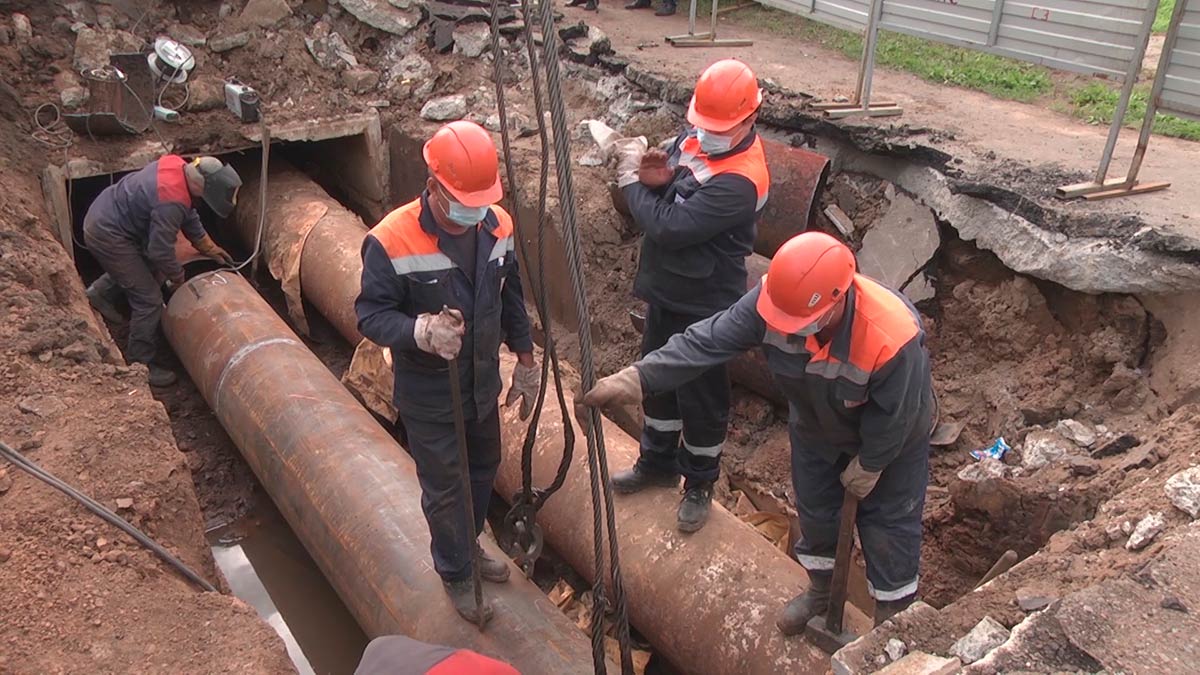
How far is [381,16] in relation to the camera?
848 cm

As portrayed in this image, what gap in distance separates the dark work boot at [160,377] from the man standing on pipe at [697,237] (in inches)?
160

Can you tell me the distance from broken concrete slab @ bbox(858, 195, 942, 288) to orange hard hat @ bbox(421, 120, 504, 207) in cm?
296

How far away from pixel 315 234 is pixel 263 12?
3078 millimetres

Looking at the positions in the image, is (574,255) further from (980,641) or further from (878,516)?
(878,516)

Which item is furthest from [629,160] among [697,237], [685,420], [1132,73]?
[1132,73]

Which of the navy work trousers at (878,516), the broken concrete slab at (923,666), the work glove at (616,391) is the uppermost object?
the work glove at (616,391)

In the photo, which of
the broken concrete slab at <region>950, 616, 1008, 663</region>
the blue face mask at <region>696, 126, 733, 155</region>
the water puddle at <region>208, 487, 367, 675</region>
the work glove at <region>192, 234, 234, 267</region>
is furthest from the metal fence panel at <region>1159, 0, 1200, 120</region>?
the work glove at <region>192, 234, 234, 267</region>

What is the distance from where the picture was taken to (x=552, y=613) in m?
3.42

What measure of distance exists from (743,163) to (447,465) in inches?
67.3

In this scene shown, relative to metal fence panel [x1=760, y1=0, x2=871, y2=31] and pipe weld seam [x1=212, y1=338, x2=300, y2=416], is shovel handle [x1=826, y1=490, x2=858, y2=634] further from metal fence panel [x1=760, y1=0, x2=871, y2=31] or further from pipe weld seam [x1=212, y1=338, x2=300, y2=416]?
metal fence panel [x1=760, y1=0, x2=871, y2=31]

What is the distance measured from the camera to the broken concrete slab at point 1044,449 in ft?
12.6

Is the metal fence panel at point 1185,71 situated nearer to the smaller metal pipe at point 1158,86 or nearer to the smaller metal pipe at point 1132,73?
the smaller metal pipe at point 1158,86

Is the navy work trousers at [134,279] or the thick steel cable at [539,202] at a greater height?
the thick steel cable at [539,202]

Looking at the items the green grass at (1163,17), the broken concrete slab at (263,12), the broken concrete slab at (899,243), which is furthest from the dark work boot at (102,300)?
the green grass at (1163,17)
